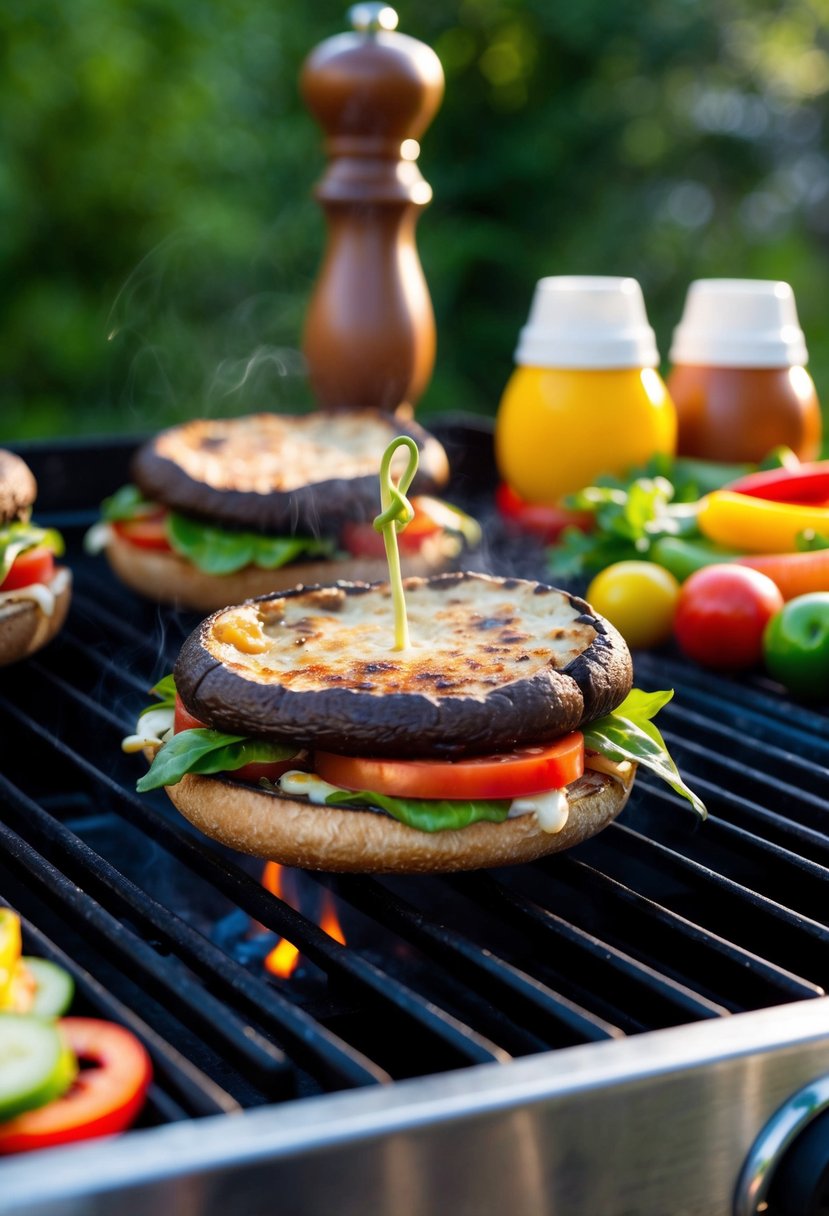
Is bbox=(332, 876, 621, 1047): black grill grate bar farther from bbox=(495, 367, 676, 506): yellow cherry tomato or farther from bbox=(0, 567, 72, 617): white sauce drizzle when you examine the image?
bbox=(495, 367, 676, 506): yellow cherry tomato

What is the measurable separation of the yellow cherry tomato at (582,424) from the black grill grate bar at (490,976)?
2590 mm

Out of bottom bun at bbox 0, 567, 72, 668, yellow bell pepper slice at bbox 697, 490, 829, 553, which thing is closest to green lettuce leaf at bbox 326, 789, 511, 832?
bottom bun at bbox 0, 567, 72, 668

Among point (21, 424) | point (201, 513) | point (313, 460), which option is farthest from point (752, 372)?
point (21, 424)

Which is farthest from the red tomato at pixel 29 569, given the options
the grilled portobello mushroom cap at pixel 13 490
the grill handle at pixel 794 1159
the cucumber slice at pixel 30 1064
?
A: the grill handle at pixel 794 1159

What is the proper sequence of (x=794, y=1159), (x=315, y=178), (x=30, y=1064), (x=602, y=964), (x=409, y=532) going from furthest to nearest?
(x=315, y=178) → (x=409, y=532) → (x=602, y=964) → (x=794, y=1159) → (x=30, y=1064)

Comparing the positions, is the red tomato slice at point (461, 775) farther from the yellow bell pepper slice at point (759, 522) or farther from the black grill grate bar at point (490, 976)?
the yellow bell pepper slice at point (759, 522)

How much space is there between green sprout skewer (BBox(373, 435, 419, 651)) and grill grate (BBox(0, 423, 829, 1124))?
52 cm

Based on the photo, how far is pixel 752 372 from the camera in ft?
16.5

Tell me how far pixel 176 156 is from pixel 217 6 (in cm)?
128

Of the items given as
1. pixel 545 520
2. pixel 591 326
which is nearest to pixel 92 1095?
pixel 545 520

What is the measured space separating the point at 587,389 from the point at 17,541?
83.3 inches

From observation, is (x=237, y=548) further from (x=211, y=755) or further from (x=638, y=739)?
(x=638, y=739)

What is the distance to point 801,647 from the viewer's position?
11.9 ft

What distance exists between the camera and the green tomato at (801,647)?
11.9 ft
